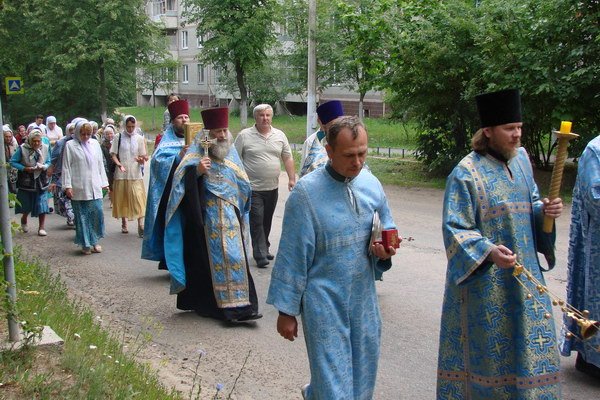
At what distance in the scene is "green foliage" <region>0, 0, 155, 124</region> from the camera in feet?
94.8

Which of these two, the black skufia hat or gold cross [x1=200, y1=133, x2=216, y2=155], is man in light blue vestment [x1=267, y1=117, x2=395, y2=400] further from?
gold cross [x1=200, y1=133, x2=216, y2=155]

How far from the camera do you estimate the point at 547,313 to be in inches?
187

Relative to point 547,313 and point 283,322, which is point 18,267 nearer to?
point 283,322

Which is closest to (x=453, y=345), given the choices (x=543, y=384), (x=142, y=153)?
(x=543, y=384)

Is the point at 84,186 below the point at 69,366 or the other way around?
the other way around

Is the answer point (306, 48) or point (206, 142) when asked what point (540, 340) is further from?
point (306, 48)

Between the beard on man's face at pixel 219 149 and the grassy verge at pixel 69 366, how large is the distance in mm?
2146

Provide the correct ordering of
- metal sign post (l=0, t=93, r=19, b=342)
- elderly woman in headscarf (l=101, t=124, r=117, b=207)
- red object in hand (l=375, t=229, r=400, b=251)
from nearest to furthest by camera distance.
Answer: red object in hand (l=375, t=229, r=400, b=251), metal sign post (l=0, t=93, r=19, b=342), elderly woman in headscarf (l=101, t=124, r=117, b=207)

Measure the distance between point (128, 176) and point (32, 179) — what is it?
5.53ft

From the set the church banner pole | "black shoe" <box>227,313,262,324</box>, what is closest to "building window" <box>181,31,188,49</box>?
"black shoe" <box>227,313,262,324</box>

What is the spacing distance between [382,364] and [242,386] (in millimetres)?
1176

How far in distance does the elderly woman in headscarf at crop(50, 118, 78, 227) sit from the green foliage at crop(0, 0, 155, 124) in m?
14.2

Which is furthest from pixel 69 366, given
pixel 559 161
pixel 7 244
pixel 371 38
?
pixel 371 38

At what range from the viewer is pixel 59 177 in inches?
556
